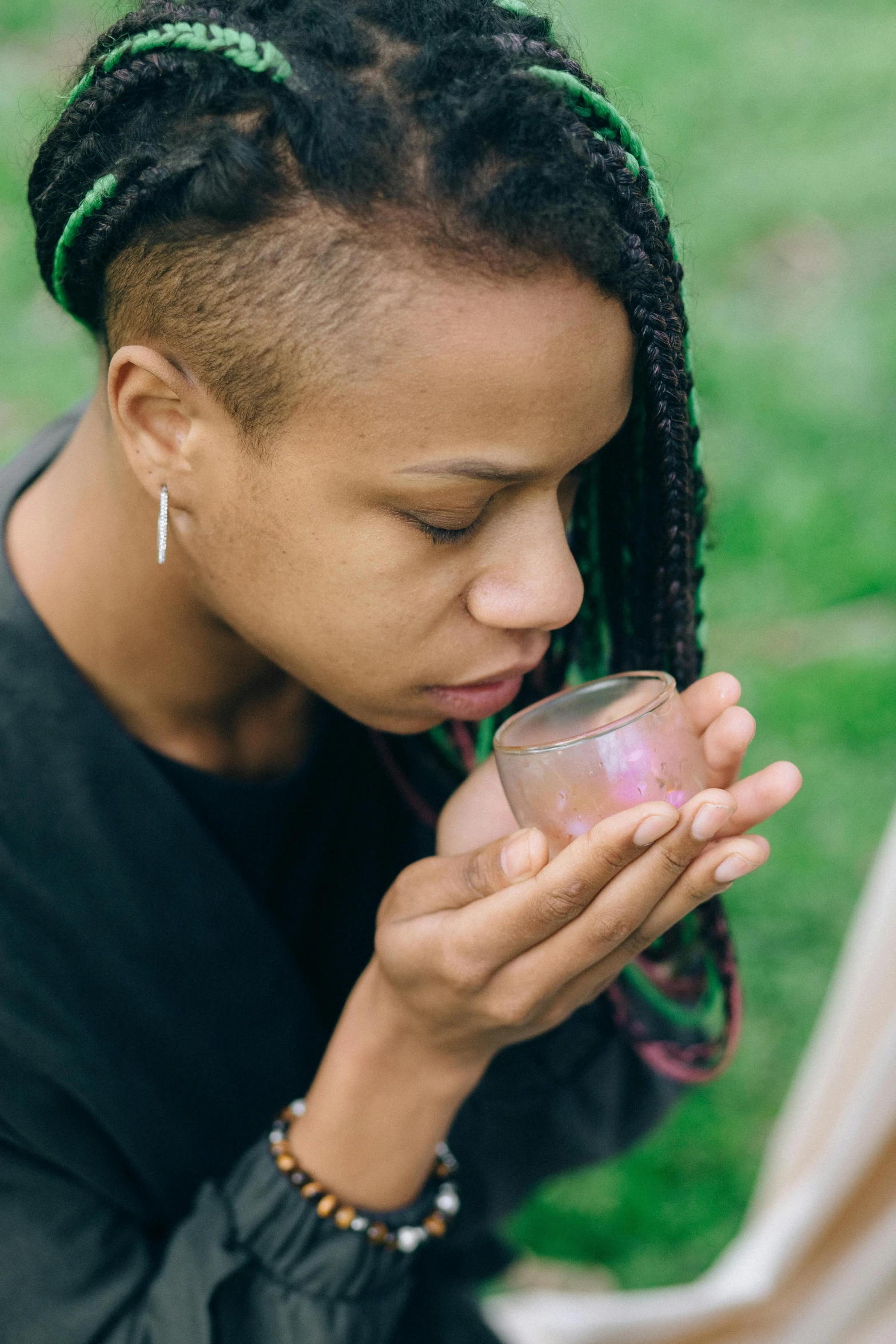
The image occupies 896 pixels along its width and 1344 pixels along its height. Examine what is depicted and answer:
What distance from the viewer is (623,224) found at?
4.59 ft

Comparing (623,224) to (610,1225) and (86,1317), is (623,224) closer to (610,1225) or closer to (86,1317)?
(86,1317)

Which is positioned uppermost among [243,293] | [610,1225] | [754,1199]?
[243,293]

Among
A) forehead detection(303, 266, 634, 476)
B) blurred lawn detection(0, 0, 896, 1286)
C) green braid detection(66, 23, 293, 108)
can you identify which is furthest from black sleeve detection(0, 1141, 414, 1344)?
green braid detection(66, 23, 293, 108)

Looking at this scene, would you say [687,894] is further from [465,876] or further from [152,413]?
[152,413]

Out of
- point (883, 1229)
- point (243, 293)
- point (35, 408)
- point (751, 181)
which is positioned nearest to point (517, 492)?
point (243, 293)

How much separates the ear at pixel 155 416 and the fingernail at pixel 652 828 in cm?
71

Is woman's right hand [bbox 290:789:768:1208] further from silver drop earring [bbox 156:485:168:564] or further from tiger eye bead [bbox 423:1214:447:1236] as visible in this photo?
silver drop earring [bbox 156:485:168:564]

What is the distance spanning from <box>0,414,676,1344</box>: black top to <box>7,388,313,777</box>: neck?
2.2 inches

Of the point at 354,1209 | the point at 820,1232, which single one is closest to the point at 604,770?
the point at 354,1209

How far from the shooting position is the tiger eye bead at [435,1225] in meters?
1.68

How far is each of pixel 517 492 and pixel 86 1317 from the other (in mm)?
1138

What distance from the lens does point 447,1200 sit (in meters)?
1.73

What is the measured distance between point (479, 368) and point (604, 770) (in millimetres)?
457

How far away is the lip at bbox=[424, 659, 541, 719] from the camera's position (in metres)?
1.63
